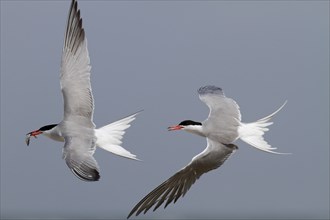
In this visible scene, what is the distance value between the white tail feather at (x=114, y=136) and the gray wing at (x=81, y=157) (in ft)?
0.67

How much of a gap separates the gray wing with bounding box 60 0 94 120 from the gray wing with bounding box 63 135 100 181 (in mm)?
773

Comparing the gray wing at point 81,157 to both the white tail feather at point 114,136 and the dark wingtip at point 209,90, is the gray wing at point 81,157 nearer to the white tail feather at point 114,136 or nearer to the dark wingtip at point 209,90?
the white tail feather at point 114,136

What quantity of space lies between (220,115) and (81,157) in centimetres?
185

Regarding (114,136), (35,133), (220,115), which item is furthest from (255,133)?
(35,133)

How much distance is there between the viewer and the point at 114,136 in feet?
26.4

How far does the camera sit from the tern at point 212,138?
7.12 m

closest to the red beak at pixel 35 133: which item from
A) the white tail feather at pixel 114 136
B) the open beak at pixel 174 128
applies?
the white tail feather at pixel 114 136

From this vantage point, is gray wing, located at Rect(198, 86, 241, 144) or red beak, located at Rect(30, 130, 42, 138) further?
red beak, located at Rect(30, 130, 42, 138)

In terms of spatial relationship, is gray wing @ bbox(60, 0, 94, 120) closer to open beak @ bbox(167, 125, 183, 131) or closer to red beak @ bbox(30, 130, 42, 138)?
red beak @ bbox(30, 130, 42, 138)

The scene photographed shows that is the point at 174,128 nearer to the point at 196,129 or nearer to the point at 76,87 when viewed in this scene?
the point at 196,129

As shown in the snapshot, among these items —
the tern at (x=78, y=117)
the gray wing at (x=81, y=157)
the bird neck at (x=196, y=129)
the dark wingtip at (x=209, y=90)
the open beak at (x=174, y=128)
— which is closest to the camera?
the gray wing at (x=81, y=157)

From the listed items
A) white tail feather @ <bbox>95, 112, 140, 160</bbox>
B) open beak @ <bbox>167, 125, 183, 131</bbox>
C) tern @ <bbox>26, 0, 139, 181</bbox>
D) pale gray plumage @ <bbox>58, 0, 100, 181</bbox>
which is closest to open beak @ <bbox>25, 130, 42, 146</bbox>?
tern @ <bbox>26, 0, 139, 181</bbox>

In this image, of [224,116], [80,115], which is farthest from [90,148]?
[224,116]

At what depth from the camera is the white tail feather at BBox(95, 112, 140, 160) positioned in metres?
7.82
